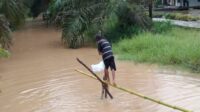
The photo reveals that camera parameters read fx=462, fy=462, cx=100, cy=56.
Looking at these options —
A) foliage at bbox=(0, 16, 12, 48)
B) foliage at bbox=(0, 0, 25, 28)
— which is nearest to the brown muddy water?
foliage at bbox=(0, 16, 12, 48)

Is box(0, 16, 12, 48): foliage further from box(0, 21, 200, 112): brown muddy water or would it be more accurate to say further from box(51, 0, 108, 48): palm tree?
box(51, 0, 108, 48): palm tree

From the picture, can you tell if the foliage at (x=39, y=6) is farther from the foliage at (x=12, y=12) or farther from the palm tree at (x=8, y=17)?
the foliage at (x=12, y=12)

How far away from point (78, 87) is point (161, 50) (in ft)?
13.2

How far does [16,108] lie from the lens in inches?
423

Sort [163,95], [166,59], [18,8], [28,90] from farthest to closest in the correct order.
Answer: [18,8] < [166,59] < [28,90] < [163,95]

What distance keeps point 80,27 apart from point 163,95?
9.26m

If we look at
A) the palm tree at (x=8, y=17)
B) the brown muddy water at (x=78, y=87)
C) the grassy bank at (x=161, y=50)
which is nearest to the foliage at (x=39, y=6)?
the palm tree at (x=8, y=17)

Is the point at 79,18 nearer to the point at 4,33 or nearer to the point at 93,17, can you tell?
the point at 93,17

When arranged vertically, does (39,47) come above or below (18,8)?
below

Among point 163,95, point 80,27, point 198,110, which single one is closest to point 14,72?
point 80,27

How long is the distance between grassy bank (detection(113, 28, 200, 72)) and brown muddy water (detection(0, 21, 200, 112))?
1.76ft

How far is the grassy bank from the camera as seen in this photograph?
14.0 meters

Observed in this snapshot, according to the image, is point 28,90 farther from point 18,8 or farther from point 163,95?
point 18,8

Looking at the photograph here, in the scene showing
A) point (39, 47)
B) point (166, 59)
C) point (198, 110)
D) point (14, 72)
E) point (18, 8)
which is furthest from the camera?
point (39, 47)
